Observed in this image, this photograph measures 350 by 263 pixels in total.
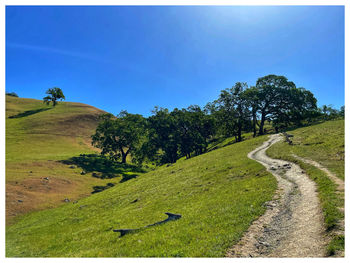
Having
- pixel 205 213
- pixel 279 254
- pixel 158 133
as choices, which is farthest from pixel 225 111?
pixel 279 254

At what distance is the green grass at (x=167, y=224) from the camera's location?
450 inches

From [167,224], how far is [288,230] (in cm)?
799

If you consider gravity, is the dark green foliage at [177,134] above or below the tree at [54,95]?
below

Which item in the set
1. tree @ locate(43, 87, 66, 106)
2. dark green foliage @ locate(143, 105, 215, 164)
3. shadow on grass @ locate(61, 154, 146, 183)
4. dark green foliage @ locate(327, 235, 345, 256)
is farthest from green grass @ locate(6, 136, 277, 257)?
tree @ locate(43, 87, 66, 106)

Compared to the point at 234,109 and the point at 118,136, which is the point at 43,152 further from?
the point at 234,109

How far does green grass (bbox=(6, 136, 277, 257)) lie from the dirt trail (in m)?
0.62

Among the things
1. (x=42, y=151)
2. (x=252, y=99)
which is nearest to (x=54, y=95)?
(x=42, y=151)

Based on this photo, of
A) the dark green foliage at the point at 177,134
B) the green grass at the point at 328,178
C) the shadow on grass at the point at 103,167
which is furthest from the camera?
the dark green foliage at the point at 177,134

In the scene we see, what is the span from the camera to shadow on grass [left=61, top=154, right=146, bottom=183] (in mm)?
65625

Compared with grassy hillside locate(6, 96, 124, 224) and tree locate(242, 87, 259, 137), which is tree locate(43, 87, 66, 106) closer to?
grassy hillside locate(6, 96, 124, 224)

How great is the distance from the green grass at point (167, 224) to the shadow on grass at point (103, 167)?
32.9m

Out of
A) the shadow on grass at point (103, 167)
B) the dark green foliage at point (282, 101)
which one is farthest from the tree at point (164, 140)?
the dark green foliage at point (282, 101)

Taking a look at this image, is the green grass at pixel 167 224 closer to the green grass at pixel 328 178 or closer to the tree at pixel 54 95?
the green grass at pixel 328 178
